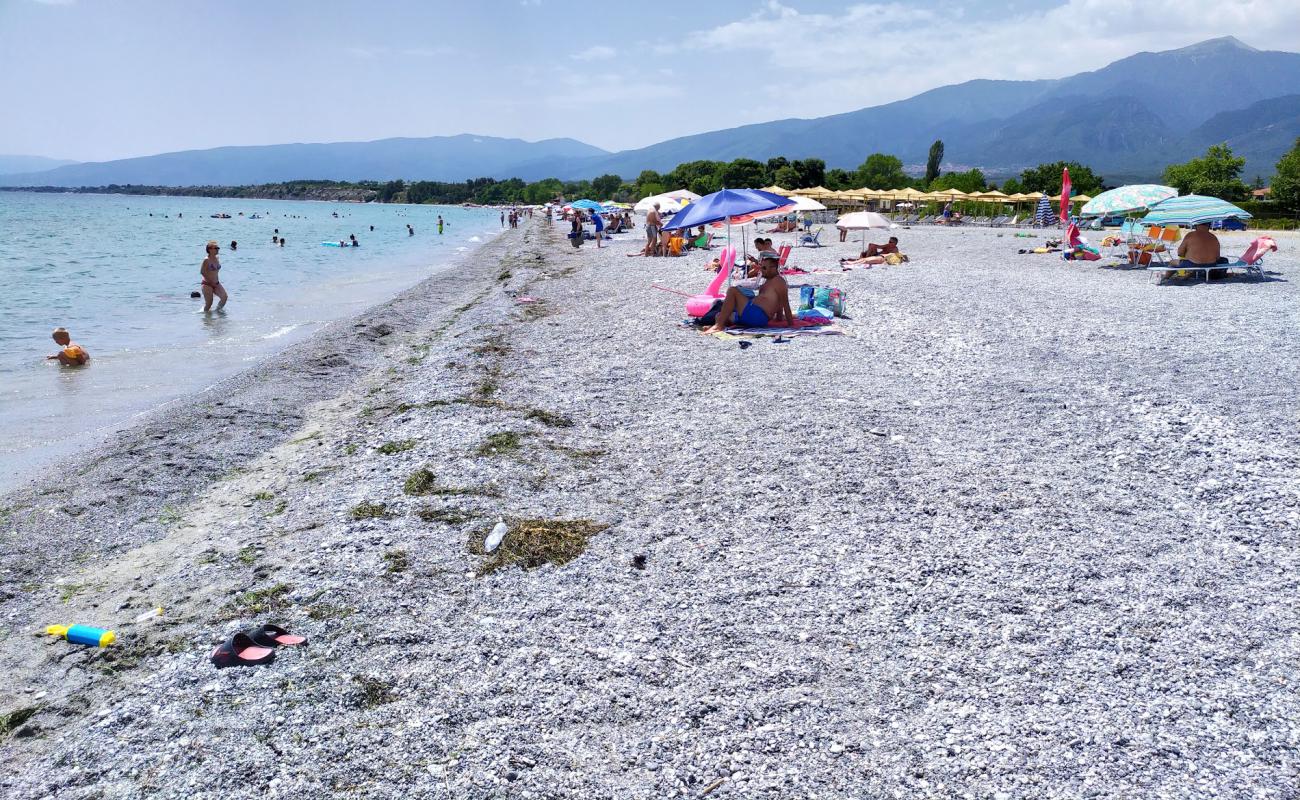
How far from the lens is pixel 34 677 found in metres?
4.17

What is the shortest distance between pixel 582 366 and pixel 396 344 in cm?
575

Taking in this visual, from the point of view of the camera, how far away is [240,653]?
4004 mm

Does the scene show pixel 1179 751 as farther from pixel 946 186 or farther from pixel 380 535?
pixel 946 186

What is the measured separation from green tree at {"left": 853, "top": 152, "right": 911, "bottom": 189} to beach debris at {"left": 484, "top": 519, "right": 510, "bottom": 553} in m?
110

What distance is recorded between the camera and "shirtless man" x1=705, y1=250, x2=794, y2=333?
11.7 meters

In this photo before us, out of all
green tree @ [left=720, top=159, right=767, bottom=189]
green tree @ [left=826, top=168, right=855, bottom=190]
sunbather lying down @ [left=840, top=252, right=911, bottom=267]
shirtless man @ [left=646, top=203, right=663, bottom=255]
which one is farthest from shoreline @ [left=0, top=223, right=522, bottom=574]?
green tree @ [left=720, top=159, right=767, bottom=189]

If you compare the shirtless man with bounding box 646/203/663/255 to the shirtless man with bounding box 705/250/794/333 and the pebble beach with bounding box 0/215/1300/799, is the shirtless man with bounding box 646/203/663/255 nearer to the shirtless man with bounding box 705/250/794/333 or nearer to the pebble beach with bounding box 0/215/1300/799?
the shirtless man with bounding box 705/250/794/333

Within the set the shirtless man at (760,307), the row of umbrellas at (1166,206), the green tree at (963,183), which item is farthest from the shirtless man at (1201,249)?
the green tree at (963,183)

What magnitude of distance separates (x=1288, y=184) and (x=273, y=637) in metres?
75.4

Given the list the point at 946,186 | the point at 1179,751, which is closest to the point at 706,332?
the point at 1179,751

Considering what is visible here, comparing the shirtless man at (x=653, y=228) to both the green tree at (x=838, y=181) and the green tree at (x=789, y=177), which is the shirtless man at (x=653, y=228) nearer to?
the green tree at (x=789, y=177)

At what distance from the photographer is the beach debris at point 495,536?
520 cm

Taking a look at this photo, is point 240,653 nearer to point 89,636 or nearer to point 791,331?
point 89,636

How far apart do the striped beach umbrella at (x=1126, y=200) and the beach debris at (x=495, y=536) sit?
1699cm
